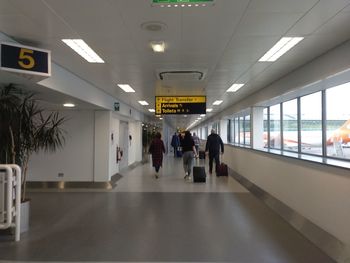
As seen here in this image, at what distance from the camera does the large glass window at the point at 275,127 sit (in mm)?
9258

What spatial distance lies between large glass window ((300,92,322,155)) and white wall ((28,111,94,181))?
5.72 m

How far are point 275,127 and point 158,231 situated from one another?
19.9 ft

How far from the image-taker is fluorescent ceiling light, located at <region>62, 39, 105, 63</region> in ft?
14.6

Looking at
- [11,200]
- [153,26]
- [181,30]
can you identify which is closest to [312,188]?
[181,30]

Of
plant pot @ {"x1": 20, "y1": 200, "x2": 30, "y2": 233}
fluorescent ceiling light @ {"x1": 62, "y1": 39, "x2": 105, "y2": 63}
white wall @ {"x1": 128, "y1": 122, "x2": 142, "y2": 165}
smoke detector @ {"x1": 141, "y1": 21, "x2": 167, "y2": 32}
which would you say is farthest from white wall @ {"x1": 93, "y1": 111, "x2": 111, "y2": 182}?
smoke detector @ {"x1": 141, "y1": 21, "x2": 167, "y2": 32}

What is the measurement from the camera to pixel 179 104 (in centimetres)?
959

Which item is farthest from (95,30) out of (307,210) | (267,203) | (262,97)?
(262,97)

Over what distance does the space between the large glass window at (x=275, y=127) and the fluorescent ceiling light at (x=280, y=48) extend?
3934mm

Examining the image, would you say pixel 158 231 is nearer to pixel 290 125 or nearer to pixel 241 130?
pixel 290 125

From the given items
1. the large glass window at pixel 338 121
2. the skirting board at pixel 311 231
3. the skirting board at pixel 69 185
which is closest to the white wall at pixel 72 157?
the skirting board at pixel 69 185

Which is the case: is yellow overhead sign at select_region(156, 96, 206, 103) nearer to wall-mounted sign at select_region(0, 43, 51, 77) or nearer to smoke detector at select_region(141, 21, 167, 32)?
wall-mounted sign at select_region(0, 43, 51, 77)

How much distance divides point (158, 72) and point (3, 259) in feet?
13.6

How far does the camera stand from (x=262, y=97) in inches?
344

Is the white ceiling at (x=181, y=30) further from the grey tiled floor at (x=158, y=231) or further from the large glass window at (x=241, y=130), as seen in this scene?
the large glass window at (x=241, y=130)
